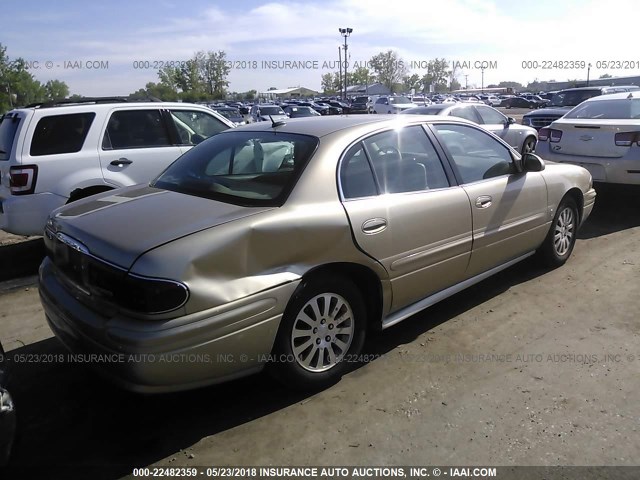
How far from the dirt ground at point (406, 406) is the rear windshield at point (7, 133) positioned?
6.81 ft

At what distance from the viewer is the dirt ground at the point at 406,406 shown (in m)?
2.58

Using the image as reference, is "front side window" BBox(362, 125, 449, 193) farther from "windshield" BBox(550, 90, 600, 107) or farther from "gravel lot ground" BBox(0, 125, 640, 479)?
"windshield" BBox(550, 90, 600, 107)

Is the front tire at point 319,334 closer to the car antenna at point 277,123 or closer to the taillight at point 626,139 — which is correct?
the car antenna at point 277,123

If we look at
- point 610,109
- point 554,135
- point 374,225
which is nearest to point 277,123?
point 374,225

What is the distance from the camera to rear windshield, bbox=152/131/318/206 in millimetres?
3064

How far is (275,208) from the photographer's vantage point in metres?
2.85

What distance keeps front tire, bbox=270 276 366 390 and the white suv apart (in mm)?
3536

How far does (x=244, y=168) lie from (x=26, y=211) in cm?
293

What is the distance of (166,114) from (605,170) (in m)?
5.67

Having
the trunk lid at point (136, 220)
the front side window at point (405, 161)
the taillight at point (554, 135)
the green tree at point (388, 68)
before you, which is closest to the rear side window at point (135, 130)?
the trunk lid at point (136, 220)

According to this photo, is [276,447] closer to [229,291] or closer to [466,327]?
[229,291]

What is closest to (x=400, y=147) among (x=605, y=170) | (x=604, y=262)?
(x=604, y=262)

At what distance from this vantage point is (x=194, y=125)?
6531 mm

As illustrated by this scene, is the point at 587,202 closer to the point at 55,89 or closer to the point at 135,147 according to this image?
the point at 135,147
